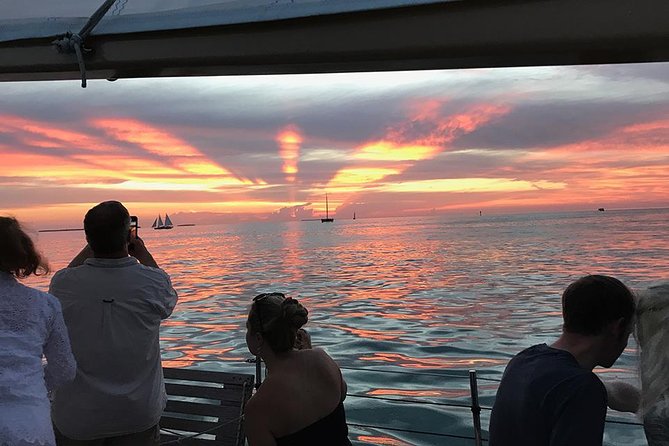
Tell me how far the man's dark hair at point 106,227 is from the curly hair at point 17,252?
1.22ft

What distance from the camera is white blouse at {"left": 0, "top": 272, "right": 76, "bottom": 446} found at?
1928mm

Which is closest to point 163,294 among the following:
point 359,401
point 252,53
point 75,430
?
point 75,430

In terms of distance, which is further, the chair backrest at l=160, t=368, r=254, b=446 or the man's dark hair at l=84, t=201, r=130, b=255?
the chair backrest at l=160, t=368, r=254, b=446

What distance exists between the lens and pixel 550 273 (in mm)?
27938

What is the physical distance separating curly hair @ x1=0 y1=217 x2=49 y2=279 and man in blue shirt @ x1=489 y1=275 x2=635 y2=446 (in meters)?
1.59

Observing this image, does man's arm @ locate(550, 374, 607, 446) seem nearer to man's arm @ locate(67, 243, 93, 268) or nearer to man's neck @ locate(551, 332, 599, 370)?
man's neck @ locate(551, 332, 599, 370)

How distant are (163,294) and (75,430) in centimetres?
64

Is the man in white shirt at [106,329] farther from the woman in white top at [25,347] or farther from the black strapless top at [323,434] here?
the black strapless top at [323,434]

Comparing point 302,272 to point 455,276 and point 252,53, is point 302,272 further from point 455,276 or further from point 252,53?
point 252,53

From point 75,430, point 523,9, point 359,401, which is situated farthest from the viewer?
point 359,401

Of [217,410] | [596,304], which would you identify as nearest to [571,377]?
[596,304]

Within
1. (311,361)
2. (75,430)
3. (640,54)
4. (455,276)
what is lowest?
(455,276)

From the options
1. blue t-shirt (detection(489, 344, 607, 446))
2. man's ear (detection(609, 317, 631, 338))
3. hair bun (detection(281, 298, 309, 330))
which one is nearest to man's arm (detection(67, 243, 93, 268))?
hair bun (detection(281, 298, 309, 330))

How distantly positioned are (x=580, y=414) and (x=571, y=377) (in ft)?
0.32
